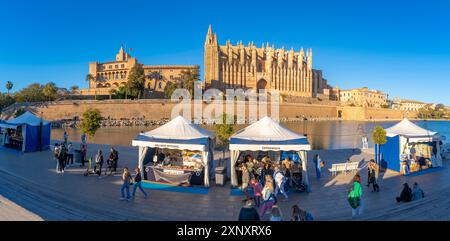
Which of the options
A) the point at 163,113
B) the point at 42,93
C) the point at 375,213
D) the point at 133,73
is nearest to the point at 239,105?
the point at 163,113

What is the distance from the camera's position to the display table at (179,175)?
28.1 ft

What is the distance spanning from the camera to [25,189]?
7.92m

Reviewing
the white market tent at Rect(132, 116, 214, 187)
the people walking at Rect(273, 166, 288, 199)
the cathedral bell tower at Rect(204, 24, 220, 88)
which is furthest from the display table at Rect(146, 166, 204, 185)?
the cathedral bell tower at Rect(204, 24, 220, 88)

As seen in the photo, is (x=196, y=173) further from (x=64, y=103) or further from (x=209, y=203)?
(x=64, y=103)

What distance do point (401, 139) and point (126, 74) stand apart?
78739mm

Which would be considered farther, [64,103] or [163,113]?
[163,113]

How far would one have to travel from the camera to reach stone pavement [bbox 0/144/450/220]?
245 inches

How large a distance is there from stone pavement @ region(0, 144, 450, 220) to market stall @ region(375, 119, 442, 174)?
0.57 meters

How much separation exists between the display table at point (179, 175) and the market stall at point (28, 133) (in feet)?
32.7

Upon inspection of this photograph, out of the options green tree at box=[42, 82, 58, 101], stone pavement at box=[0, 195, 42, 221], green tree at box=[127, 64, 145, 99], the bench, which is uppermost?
green tree at box=[127, 64, 145, 99]

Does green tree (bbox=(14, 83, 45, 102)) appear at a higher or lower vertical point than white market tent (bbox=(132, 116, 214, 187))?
higher

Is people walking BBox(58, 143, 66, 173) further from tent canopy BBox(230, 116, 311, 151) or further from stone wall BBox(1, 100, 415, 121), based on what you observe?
stone wall BBox(1, 100, 415, 121)
